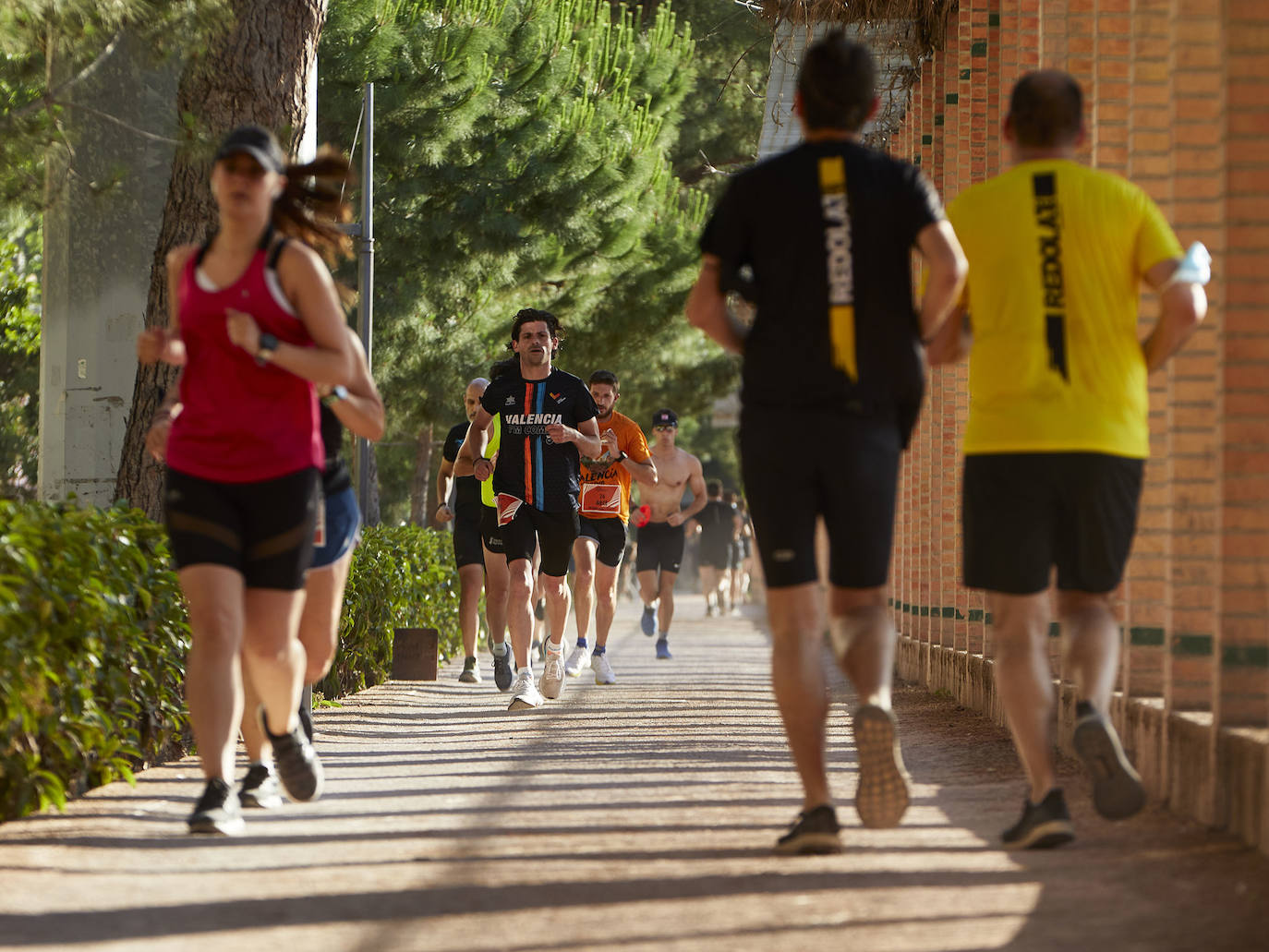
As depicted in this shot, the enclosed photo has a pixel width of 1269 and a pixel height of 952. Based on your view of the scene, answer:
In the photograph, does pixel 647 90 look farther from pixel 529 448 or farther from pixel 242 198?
pixel 242 198

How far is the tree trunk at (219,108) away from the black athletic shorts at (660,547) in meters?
8.27

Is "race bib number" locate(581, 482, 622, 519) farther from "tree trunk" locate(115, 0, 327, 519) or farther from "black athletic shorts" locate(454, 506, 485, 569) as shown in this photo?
"tree trunk" locate(115, 0, 327, 519)

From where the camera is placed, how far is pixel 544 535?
1069cm

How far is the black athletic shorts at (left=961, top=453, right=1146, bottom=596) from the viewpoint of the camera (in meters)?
5.16

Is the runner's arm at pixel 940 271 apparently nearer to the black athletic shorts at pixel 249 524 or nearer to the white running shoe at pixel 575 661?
the black athletic shorts at pixel 249 524

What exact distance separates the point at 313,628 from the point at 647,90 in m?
20.1

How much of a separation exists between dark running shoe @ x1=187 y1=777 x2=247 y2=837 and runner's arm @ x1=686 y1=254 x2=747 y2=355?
1976mm

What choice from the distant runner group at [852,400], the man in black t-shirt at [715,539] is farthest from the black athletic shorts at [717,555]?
the distant runner group at [852,400]

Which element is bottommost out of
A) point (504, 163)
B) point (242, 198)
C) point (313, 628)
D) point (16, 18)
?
point (313, 628)

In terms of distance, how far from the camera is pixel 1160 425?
6918 millimetres

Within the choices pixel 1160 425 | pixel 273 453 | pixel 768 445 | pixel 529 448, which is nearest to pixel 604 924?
pixel 768 445

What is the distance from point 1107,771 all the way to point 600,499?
8.08 metres

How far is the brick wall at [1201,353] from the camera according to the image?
5570 mm

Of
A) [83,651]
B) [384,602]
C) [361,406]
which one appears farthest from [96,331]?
[361,406]
